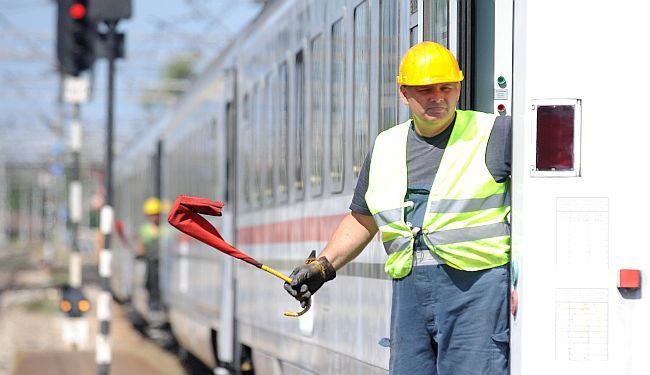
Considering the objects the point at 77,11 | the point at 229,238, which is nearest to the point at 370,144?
the point at 229,238

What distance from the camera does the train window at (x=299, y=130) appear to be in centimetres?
907

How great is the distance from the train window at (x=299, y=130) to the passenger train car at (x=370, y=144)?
23 mm

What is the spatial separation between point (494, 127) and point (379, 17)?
1.81m

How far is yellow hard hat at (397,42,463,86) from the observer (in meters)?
5.18

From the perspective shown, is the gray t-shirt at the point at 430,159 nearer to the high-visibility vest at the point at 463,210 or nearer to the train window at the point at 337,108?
the high-visibility vest at the point at 463,210

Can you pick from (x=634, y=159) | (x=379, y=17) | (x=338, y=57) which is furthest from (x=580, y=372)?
(x=338, y=57)

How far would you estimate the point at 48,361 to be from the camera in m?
16.9

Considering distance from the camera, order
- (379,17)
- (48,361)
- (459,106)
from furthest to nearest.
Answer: (48,361) → (379,17) → (459,106)

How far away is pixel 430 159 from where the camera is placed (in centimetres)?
539

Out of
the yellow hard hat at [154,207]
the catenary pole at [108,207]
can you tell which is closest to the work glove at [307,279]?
the catenary pole at [108,207]

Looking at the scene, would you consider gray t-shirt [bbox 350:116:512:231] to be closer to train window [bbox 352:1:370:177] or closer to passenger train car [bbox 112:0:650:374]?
passenger train car [bbox 112:0:650:374]

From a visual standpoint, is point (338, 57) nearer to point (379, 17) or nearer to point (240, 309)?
point (379, 17)

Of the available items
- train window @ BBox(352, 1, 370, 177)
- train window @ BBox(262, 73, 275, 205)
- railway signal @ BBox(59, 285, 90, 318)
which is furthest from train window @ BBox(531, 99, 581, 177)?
railway signal @ BBox(59, 285, 90, 318)

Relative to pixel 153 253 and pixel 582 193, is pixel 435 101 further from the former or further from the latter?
pixel 153 253
